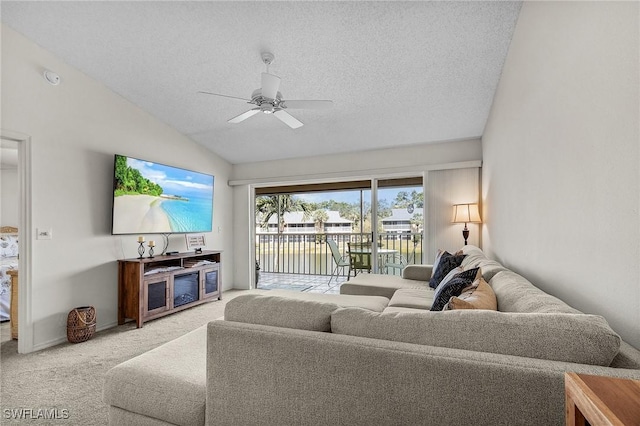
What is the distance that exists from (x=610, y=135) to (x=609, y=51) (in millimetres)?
302

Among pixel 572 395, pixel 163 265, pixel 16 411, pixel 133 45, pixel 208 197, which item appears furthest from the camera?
pixel 208 197

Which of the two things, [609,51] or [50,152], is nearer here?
[609,51]

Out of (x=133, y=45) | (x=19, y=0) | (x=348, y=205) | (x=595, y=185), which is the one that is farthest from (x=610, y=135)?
(x=348, y=205)

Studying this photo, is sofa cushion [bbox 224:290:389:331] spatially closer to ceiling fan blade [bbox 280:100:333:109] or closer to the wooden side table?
the wooden side table

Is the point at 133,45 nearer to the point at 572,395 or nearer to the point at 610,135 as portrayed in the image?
the point at 610,135

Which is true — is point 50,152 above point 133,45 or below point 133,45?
below

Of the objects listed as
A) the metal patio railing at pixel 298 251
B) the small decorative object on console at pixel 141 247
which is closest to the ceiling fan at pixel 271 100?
the small decorative object on console at pixel 141 247

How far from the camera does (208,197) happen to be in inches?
192

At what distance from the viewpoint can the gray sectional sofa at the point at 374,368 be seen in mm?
863

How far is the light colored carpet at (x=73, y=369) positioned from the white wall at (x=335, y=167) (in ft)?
7.12

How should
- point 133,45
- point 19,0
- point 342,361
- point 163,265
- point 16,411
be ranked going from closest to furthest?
point 342,361 < point 16,411 < point 19,0 < point 133,45 < point 163,265

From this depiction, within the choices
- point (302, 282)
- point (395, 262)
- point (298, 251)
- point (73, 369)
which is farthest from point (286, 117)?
point (298, 251)

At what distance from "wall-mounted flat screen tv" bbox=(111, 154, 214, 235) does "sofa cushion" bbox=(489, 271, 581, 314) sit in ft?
12.4

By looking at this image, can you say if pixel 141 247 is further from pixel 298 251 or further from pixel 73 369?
pixel 298 251
